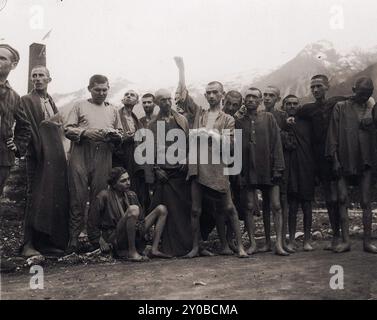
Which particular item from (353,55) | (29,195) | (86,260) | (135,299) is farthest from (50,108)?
(353,55)

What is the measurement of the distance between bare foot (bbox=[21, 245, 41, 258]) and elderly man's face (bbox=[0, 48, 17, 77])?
1.89 metres

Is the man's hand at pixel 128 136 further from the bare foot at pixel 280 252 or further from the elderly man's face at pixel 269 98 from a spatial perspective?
the bare foot at pixel 280 252

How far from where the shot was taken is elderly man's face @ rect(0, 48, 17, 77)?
16.6 ft

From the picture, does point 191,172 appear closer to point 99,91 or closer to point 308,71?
point 99,91

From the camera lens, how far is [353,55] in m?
8.98

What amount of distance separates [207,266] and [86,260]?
1349 millimetres

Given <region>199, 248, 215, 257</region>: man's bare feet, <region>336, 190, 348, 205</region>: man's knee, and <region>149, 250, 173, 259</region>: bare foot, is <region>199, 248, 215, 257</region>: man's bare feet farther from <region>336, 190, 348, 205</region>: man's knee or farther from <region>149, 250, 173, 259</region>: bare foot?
<region>336, 190, 348, 205</region>: man's knee

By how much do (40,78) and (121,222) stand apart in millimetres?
1967

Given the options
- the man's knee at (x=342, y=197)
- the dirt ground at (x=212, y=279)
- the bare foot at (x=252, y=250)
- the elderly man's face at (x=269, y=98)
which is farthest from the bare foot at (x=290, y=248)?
the elderly man's face at (x=269, y=98)

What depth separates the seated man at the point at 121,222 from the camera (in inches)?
211

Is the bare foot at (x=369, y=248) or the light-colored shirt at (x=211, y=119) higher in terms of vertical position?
the light-colored shirt at (x=211, y=119)

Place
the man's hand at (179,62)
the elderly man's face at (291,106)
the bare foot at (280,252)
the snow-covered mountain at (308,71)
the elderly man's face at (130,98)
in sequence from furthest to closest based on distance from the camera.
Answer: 1. the snow-covered mountain at (308,71)
2. the elderly man's face at (130,98)
3. the man's hand at (179,62)
4. the elderly man's face at (291,106)
5. the bare foot at (280,252)

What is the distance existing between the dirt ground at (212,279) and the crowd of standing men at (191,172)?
0.38 m

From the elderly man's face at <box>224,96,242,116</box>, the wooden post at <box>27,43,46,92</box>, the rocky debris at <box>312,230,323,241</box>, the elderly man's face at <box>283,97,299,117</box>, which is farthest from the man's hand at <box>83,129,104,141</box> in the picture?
the rocky debris at <box>312,230,323,241</box>
